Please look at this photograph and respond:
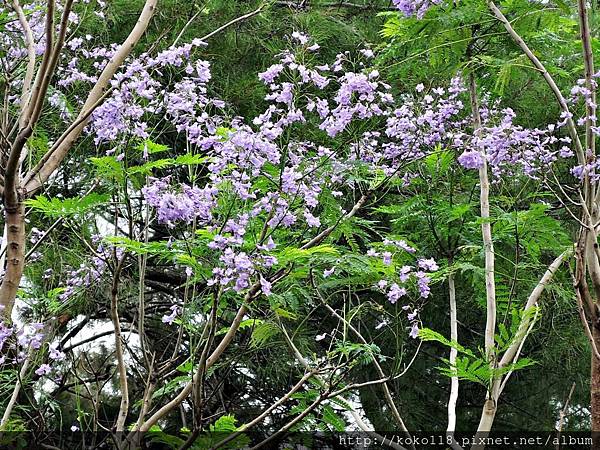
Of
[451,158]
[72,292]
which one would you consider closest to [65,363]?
[72,292]

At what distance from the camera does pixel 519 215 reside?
2990mm

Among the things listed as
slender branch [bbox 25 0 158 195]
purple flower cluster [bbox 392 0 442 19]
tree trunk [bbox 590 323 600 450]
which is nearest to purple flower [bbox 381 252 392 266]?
tree trunk [bbox 590 323 600 450]

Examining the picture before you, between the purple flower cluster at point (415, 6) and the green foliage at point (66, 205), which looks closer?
the green foliage at point (66, 205)

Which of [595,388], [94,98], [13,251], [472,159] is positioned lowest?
[595,388]

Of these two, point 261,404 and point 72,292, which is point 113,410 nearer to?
point 261,404

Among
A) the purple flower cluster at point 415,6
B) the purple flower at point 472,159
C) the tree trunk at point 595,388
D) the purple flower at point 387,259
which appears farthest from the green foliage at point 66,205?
the tree trunk at point 595,388

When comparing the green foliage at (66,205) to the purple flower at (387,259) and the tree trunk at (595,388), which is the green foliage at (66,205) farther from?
the tree trunk at (595,388)

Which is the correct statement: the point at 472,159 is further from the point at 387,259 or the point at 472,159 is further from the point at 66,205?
the point at 66,205

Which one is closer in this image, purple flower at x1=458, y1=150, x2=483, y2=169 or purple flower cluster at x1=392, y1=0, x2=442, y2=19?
purple flower cluster at x1=392, y1=0, x2=442, y2=19

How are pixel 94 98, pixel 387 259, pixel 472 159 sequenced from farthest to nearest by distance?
1. pixel 472 159
2. pixel 387 259
3. pixel 94 98

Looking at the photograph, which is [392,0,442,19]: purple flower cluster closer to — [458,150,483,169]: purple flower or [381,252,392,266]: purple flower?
[458,150,483,169]: purple flower

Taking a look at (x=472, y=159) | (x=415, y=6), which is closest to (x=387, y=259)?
(x=472, y=159)

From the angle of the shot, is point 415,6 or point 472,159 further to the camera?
point 472,159

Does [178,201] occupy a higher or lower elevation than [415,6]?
lower
